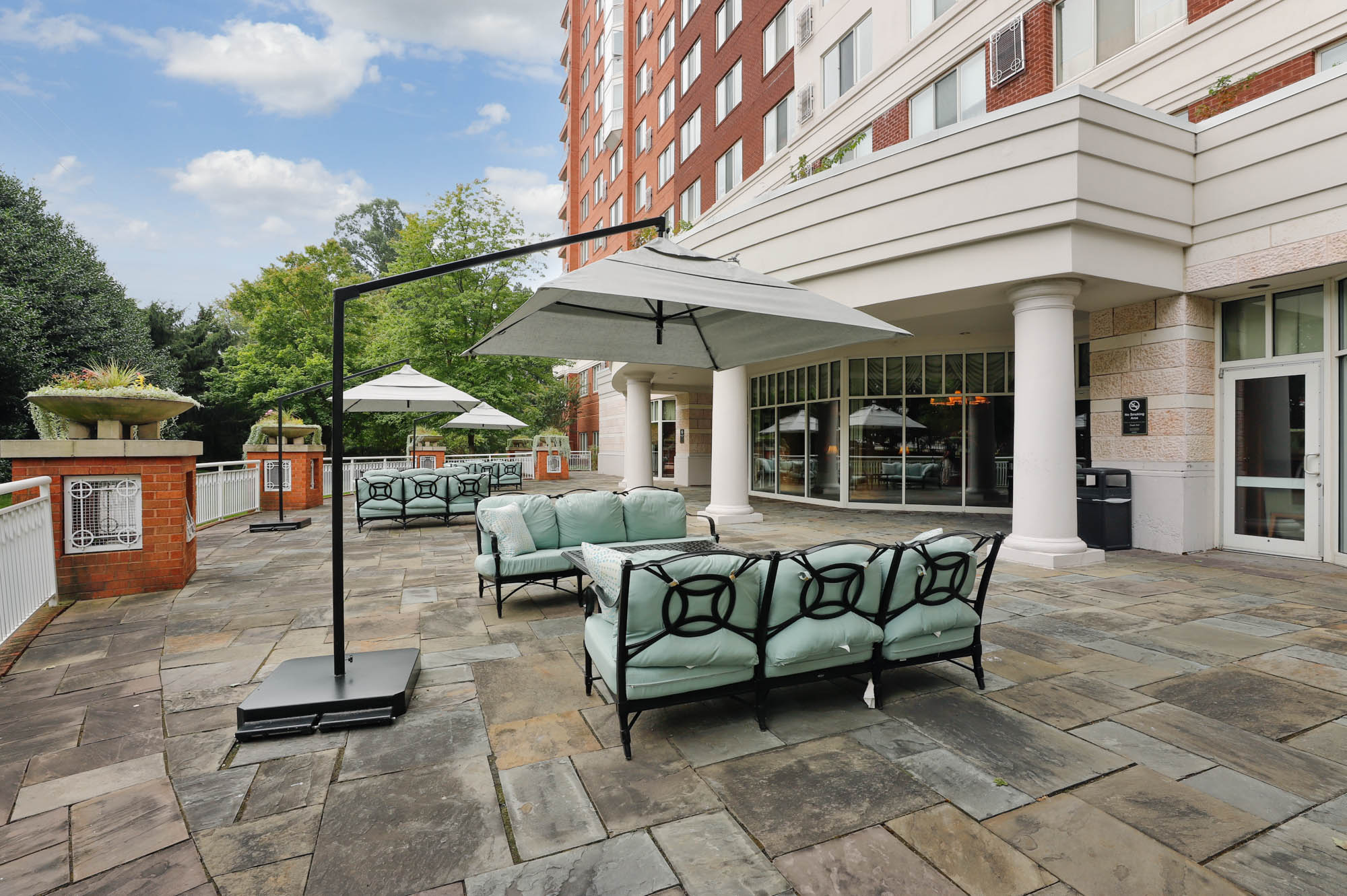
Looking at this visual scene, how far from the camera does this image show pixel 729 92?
18.2m

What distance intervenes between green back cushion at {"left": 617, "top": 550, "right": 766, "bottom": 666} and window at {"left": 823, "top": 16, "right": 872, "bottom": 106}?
520 inches

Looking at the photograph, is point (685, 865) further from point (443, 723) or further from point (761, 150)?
point (761, 150)

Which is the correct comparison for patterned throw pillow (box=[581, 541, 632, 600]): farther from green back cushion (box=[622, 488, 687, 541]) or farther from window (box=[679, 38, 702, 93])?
window (box=[679, 38, 702, 93])

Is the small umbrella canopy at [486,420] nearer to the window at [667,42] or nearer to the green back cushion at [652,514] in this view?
the green back cushion at [652,514]

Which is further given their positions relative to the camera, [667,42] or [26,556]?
[667,42]

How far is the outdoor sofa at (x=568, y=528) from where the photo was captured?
5.45 metres

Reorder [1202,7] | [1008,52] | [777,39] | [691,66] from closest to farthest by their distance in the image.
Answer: [1202,7] → [1008,52] → [777,39] → [691,66]

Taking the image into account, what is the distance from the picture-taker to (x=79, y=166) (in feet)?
93.7

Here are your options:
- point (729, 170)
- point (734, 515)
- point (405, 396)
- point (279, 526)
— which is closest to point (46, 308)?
point (279, 526)

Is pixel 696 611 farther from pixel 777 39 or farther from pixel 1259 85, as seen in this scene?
pixel 777 39

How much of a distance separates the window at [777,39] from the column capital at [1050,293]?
1131 cm

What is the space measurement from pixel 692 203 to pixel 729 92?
344cm

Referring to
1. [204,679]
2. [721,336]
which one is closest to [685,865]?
[204,679]

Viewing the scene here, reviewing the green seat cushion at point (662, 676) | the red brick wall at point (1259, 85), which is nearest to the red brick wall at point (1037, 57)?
the red brick wall at point (1259, 85)
